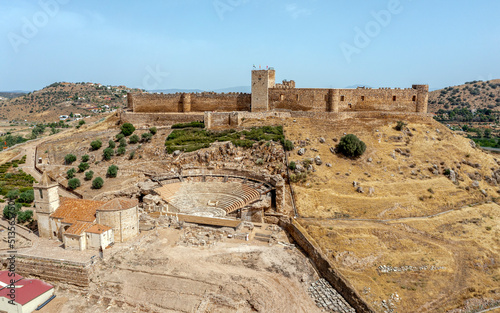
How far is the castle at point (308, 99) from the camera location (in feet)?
133

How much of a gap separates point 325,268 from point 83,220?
17.5 meters

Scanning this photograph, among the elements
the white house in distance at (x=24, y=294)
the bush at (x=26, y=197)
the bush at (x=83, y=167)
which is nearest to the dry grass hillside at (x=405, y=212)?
the white house in distance at (x=24, y=294)

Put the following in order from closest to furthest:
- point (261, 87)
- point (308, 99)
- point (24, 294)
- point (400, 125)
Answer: point (24, 294) < point (400, 125) < point (308, 99) < point (261, 87)

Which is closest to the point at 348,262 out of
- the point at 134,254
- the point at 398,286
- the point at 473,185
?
the point at 398,286

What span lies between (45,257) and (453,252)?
27.7m

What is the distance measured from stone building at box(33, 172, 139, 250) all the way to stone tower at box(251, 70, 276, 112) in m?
22.6

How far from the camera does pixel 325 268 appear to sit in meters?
20.9

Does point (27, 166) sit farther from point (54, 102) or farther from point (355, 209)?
point (54, 102)

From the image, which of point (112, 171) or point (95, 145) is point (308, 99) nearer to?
point (112, 171)

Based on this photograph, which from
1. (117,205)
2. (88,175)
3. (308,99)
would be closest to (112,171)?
(88,175)

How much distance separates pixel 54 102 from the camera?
379 ft

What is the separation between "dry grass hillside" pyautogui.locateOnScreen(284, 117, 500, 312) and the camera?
758 inches

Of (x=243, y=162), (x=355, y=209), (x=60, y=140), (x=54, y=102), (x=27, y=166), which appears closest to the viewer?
(x=355, y=209)

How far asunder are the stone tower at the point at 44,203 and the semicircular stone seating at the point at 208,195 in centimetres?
909
